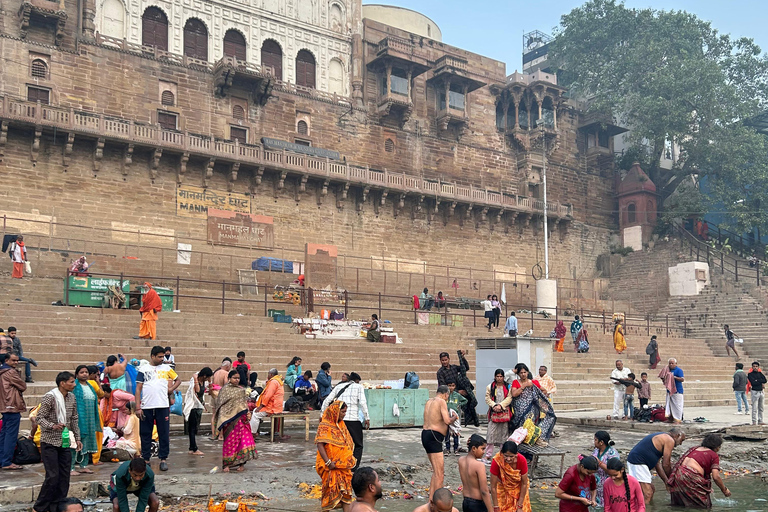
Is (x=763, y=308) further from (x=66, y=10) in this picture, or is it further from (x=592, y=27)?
(x=66, y=10)

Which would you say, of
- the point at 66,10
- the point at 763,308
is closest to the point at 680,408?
the point at 763,308

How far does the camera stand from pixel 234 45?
30328 mm

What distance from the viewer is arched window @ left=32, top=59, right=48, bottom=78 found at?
2570cm

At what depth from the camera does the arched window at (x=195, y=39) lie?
29.2 meters

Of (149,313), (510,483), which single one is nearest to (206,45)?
(149,313)

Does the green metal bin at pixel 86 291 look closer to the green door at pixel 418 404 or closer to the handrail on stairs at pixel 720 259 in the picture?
the green door at pixel 418 404

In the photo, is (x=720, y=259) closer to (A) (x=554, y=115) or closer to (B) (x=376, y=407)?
(A) (x=554, y=115)

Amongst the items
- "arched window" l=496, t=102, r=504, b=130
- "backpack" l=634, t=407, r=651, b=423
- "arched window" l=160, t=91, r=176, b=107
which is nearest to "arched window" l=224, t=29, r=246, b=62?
"arched window" l=160, t=91, r=176, b=107

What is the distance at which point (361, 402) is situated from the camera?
8312mm

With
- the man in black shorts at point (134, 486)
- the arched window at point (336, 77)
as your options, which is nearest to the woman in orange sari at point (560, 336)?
the arched window at point (336, 77)

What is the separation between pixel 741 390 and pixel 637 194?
25410mm

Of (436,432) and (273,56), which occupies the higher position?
(273,56)

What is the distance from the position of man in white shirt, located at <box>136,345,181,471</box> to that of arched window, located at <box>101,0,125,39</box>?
2160cm

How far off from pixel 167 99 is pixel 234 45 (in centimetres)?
391
